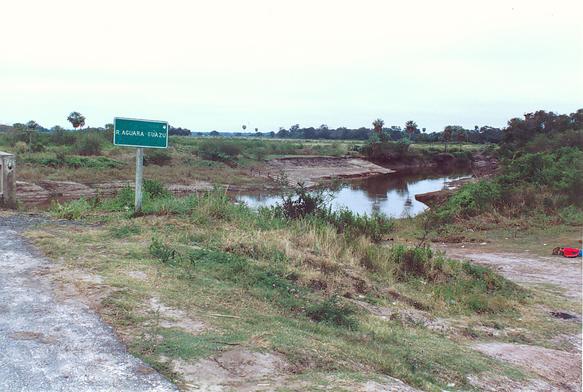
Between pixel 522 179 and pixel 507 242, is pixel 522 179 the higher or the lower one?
the higher one

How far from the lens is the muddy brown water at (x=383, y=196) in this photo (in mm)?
29920

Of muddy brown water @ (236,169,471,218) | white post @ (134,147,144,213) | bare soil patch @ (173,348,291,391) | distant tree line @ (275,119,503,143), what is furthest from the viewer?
distant tree line @ (275,119,503,143)

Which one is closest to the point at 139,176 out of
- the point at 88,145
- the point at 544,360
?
the point at 544,360

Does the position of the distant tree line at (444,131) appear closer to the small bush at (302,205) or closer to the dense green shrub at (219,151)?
the dense green shrub at (219,151)

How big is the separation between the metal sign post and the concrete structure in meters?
3.14

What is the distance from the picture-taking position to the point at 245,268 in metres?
6.84

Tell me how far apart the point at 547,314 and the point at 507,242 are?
7808 millimetres

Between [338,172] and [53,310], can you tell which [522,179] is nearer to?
[53,310]

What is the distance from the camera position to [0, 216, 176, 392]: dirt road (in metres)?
3.56

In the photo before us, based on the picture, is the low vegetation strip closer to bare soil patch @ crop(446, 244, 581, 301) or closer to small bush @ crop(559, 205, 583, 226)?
bare soil patch @ crop(446, 244, 581, 301)

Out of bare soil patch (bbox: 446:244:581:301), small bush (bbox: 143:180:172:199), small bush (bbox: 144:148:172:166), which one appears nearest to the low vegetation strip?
small bush (bbox: 143:180:172:199)

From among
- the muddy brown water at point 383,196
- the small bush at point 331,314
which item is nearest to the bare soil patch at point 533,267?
the small bush at point 331,314

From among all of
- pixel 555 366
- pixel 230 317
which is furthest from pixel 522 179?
pixel 230 317

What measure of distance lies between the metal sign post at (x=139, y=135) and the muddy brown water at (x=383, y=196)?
38.9 ft
